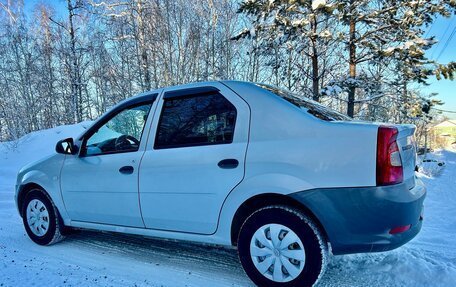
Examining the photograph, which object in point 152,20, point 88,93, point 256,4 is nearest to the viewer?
point 256,4

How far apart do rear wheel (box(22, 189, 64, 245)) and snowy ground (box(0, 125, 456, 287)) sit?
114 millimetres

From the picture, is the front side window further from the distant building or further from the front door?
the distant building

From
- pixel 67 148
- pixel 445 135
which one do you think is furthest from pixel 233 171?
pixel 445 135

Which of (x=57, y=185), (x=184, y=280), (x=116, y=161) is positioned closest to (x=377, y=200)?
(x=184, y=280)

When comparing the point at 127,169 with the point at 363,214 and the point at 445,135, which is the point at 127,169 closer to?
the point at 363,214

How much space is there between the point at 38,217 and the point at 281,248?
3.14m

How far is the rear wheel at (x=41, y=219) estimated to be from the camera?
395 cm

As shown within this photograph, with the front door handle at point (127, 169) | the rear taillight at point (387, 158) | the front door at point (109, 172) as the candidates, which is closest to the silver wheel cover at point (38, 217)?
the front door at point (109, 172)

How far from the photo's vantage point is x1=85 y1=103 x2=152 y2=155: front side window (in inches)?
135

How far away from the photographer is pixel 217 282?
2936mm

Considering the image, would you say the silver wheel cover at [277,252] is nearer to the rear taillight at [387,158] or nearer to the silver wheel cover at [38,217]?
the rear taillight at [387,158]

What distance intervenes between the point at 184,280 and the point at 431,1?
12.9m

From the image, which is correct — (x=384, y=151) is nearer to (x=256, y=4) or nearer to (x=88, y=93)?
(x=256, y=4)

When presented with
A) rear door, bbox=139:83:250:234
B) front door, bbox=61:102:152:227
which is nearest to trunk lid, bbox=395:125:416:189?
rear door, bbox=139:83:250:234
